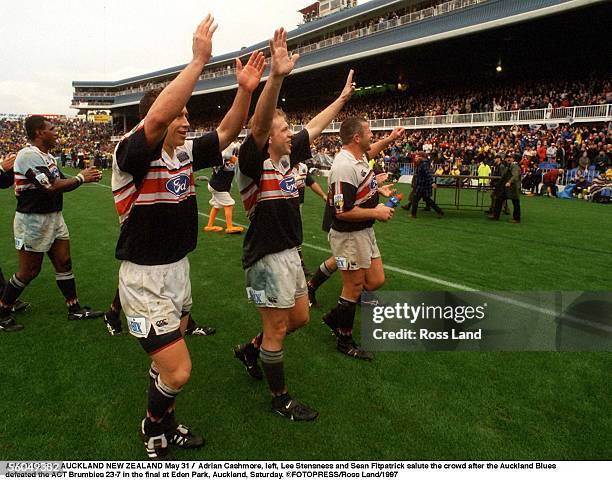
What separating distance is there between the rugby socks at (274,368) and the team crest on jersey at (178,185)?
1.31 m

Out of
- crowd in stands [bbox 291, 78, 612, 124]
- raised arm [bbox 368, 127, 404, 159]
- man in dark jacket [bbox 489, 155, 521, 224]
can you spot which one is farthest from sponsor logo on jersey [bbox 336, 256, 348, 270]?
crowd in stands [bbox 291, 78, 612, 124]

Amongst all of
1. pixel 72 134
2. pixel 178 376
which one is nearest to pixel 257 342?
pixel 178 376

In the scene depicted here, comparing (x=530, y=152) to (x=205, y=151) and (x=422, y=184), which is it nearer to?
(x=422, y=184)

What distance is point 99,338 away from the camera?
4.65 metres

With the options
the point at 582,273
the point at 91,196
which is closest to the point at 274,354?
the point at 582,273

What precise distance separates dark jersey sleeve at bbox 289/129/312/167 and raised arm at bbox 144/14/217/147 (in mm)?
1255

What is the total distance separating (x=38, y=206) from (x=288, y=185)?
3.08m

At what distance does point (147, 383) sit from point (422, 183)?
35.2 ft

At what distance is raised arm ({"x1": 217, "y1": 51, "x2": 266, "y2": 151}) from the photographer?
2.71 meters

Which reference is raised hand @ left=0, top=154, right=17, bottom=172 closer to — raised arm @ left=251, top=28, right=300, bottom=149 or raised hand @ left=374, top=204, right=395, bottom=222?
raised arm @ left=251, top=28, right=300, bottom=149

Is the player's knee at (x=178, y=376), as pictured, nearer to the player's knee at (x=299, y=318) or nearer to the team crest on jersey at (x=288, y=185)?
the player's knee at (x=299, y=318)

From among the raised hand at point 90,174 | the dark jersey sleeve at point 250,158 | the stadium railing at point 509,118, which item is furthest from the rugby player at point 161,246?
the stadium railing at point 509,118

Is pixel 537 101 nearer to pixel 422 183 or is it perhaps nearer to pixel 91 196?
pixel 422 183

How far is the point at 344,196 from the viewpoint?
13.1 ft
